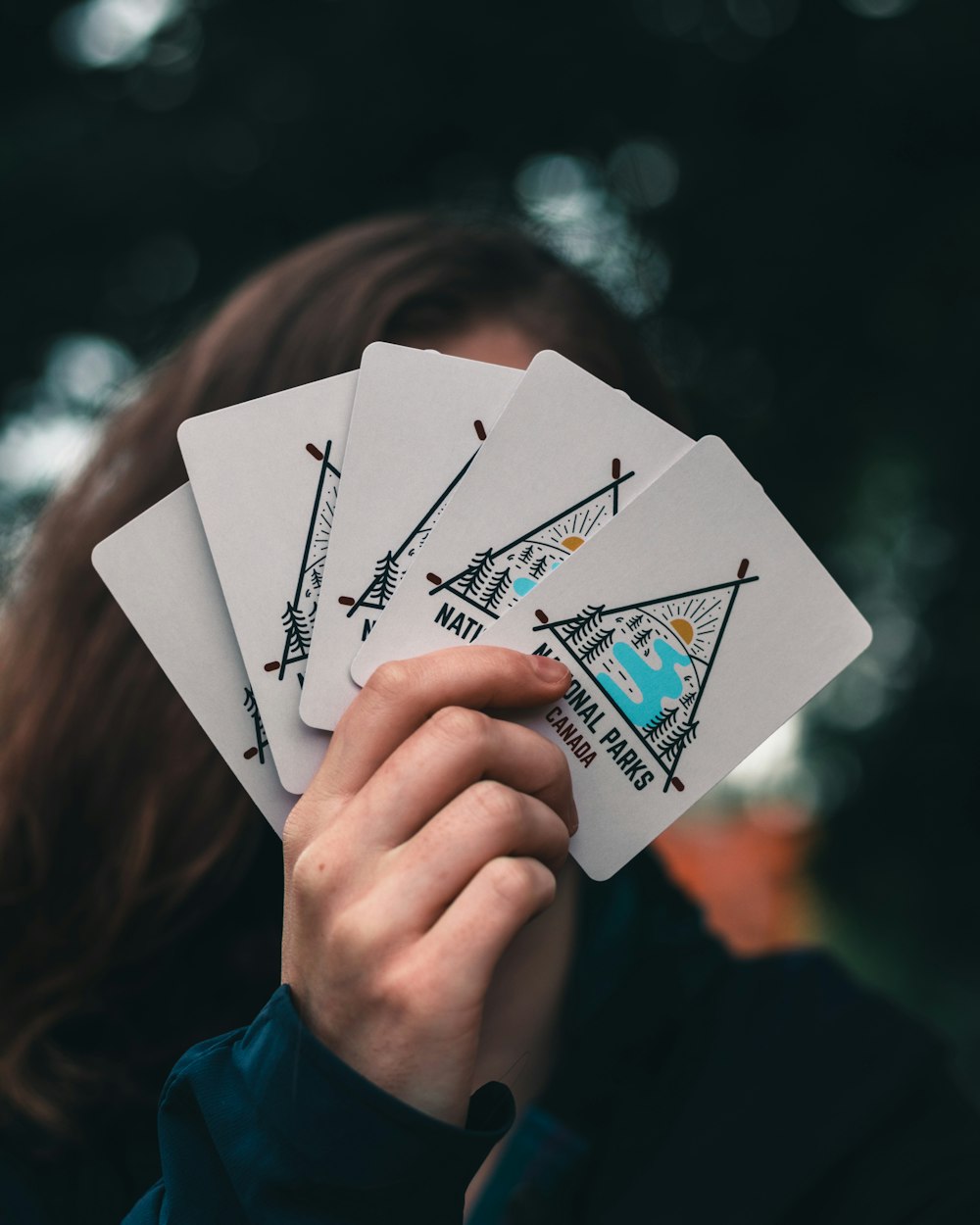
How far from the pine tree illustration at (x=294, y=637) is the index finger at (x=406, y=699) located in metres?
0.17

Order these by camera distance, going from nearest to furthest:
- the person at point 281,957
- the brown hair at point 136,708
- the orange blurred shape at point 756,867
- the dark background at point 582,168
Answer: the person at point 281,957, the brown hair at point 136,708, the dark background at point 582,168, the orange blurred shape at point 756,867

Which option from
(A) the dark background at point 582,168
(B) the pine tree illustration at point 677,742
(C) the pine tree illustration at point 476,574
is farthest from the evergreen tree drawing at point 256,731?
(A) the dark background at point 582,168

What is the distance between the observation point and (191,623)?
1.00 meters

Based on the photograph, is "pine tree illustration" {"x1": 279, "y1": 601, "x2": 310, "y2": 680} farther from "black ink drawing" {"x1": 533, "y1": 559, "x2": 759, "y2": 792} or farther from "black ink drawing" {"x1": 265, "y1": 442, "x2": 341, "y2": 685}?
"black ink drawing" {"x1": 533, "y1": 559, "x2": 759, "y2": 792}

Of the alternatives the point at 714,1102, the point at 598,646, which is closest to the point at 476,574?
the point at 598,646

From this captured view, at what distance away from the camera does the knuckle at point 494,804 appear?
745 millimetres

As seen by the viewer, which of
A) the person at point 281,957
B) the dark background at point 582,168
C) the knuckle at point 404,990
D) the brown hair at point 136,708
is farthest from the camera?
the dark background at point 582,168

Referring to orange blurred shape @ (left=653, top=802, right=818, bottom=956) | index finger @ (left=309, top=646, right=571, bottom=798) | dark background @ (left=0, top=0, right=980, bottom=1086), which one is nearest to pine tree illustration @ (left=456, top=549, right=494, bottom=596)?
index finger @ (left=309, top=646, right=571, bottom=798)

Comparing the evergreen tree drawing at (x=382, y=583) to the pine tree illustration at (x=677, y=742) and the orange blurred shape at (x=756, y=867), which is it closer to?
the pine tree illustration at (x=677, y=742)

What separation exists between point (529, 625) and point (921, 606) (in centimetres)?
307

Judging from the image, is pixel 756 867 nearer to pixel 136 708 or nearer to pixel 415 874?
pixel 136 708

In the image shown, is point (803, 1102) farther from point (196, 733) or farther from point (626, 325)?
point (626, 325)

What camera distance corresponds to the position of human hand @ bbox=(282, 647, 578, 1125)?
2.34 feet

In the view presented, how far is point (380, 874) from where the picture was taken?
0.73 meters
